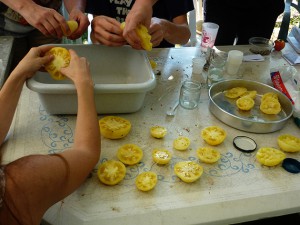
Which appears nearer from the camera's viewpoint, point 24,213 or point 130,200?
point 24,213

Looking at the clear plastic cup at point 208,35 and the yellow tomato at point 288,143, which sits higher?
the clear plastic cup at point 208,35

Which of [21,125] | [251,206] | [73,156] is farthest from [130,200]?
[21,125]

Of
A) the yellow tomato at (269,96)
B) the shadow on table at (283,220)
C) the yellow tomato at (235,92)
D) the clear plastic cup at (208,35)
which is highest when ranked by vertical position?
the clear plastic cup at (208,35)

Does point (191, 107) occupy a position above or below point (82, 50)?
below

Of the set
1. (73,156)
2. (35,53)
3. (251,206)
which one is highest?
(35,53)

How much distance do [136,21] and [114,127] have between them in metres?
0.37

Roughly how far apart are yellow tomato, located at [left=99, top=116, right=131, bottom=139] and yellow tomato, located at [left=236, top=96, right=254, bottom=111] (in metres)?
0.42

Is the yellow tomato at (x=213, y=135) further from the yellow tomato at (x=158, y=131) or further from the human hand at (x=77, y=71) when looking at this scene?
the human hand at (x=77, y=71)

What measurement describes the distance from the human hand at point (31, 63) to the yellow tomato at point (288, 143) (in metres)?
0.78

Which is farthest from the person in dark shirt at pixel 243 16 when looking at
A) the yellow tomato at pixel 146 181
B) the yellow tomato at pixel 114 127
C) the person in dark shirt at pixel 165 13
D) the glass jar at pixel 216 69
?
the yellow tomato at pixel 146 181

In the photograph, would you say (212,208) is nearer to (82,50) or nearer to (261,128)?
(261,128)

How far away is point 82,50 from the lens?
44.2 inches

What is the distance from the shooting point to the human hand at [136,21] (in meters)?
1.00

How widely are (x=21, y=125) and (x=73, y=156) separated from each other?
0.33 m
